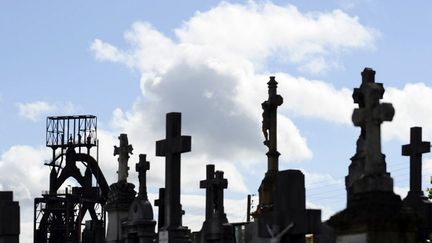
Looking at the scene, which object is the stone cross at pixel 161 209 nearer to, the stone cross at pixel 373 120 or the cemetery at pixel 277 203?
the cemetery at pixel 277 203

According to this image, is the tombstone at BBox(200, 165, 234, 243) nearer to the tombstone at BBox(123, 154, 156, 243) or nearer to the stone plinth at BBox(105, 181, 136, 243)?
the stone plinth at BBox(105, 181, 136, 243)

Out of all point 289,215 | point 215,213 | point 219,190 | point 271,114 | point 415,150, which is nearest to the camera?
point 289,215

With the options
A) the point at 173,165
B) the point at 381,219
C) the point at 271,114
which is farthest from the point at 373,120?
the point at 271,114

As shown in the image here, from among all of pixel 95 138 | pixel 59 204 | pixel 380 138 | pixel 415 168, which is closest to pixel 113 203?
pixel 415 168

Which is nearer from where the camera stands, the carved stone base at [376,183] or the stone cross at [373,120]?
the carved stone base at [376,183]

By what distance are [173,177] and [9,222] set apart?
2.69 metres

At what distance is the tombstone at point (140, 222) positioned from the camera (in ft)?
58.7

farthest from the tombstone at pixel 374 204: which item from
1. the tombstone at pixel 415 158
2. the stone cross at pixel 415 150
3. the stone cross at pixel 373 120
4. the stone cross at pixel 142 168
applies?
the stone cross at pixel 142 168

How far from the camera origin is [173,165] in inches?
651

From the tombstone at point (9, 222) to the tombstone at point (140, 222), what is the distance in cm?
271

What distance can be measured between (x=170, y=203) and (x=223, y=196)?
13.9ft

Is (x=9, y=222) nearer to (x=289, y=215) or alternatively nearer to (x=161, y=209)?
(x=161, y=209)

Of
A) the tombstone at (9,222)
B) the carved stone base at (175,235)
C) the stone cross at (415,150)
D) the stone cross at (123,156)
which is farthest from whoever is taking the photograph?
the stone cross at (123,156)

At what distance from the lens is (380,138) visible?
996 cm
